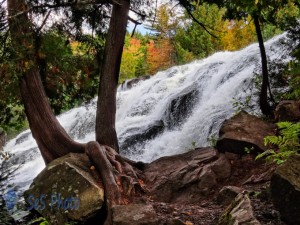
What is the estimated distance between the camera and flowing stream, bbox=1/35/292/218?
35.5 feet

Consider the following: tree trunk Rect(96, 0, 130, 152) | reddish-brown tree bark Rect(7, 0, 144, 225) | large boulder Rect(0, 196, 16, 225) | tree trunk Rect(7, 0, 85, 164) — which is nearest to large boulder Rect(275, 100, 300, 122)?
reddish-brown tree bark Rect(7, 0, 144, 225)

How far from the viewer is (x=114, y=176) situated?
6691 millimetres

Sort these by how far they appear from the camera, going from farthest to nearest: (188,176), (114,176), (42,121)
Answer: (42,121) < (188,176) < (114,176)

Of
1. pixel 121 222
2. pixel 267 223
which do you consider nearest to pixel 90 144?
pixel 121 222

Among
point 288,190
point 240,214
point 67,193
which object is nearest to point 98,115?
point 67,193

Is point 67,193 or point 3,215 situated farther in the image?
point 67,193

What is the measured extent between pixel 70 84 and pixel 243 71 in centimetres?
697

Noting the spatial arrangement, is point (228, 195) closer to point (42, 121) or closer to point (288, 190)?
point (288, 190)

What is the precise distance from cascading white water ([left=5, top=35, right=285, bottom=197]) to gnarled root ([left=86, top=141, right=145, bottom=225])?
2665 mm

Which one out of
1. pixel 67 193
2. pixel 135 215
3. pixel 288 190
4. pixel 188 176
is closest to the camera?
pixel 288 190

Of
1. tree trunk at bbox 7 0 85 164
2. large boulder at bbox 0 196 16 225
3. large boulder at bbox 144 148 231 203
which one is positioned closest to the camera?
large boulder at bbox 0 196 16 225

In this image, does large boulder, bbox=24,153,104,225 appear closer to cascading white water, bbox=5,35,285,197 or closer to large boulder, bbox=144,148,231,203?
large boulder, bbox=144,148,231,203

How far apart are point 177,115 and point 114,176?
6202 mm

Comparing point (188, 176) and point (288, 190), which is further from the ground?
point (288, 190)
